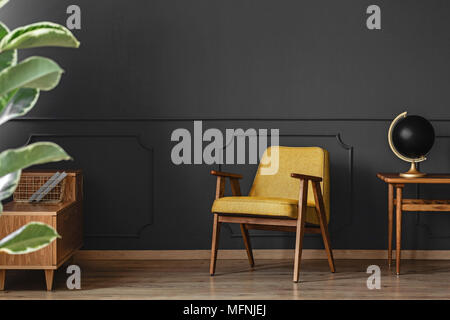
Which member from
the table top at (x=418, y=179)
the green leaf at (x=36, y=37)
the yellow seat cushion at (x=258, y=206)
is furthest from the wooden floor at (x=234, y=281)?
the green leaf at (x=36, y=37)

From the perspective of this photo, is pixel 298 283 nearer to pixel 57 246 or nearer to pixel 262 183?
pixel 262 183

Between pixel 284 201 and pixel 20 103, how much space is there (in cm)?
217

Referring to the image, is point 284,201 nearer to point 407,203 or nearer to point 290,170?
point 290,170

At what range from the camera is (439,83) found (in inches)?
149

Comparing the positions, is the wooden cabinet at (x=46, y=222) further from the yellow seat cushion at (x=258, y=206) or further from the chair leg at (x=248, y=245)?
the chair leg at (x=248, y=245)

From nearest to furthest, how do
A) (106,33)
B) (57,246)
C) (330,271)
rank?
1. (57,246)
2. (330,271)
3. (106,33)

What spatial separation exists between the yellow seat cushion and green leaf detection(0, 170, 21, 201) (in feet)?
6.97

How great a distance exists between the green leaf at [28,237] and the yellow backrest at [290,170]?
260cm

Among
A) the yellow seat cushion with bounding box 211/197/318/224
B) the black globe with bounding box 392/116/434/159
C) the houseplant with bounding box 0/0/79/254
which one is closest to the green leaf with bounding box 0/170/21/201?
the houseplant with bounding box 0/0/79/254

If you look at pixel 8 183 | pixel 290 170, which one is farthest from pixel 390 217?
pixel 8 183

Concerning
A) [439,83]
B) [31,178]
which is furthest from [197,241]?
[439,83]

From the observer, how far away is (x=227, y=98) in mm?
3799

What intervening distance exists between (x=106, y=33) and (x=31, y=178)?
110cm

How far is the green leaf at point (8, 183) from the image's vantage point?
1.00 m
